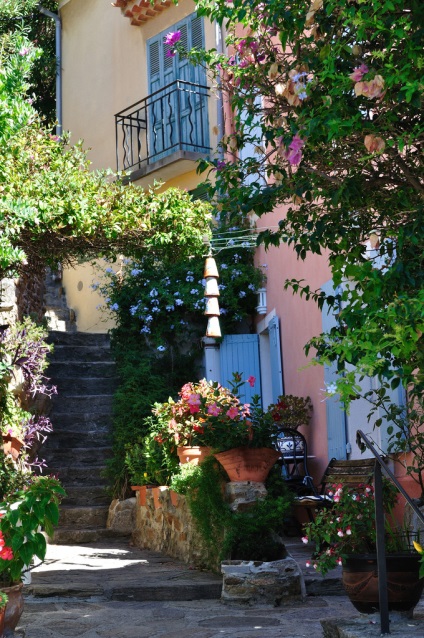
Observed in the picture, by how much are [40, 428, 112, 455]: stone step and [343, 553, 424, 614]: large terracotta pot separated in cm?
637

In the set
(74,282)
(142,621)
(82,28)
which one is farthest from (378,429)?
(82,28)

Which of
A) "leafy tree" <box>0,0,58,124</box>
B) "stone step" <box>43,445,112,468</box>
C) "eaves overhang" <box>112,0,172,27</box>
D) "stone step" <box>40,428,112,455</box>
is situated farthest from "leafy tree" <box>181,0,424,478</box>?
"leafy tree" <box>0,0,58,124</box>

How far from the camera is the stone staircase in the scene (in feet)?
31.7

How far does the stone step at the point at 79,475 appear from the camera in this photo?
1023cm

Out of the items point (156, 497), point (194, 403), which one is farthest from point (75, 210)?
point (156, 497)

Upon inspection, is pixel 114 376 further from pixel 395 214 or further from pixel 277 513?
pixel 395 214

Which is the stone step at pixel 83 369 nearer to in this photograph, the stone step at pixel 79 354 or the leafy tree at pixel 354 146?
the stone step at pixel 79 354

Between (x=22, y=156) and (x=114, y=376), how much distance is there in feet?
14.9

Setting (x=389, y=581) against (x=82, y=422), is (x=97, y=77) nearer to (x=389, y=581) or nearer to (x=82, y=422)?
(x=82, y=422)

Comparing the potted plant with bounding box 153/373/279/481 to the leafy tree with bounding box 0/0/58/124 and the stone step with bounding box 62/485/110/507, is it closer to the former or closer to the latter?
the stone step with bounding box 62/485/110/507

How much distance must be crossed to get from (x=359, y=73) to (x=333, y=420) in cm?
527

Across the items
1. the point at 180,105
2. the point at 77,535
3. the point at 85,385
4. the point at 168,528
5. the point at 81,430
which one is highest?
the point at 180,105

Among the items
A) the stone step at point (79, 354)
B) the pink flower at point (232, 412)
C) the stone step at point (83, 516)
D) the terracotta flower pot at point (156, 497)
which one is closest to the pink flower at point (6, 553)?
the pink flower at point (232, 412)

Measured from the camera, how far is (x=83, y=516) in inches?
380
